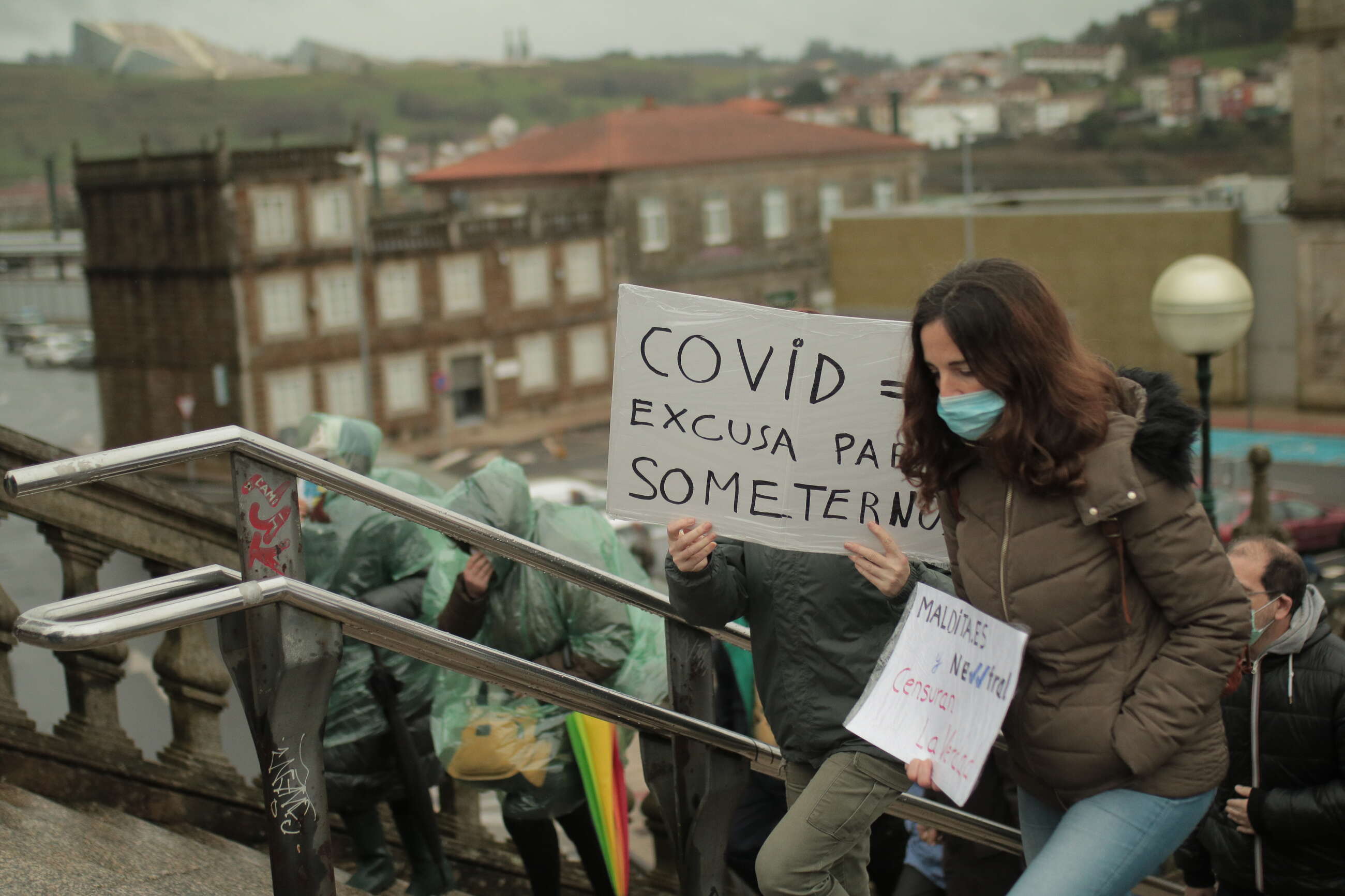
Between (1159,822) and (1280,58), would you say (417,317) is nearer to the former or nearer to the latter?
(1159,822)

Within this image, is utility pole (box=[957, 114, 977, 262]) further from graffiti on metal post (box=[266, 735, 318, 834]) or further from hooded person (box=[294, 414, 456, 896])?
graffiti on metal post (box=[266, 735, 318, 834])

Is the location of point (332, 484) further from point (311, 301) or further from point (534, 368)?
point (534, 368)

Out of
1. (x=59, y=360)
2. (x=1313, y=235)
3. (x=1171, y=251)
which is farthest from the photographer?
(x=59, y=360)

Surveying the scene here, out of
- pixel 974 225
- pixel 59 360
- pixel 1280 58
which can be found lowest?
pixel 59 360

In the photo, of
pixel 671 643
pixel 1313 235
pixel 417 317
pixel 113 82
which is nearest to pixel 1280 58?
pixel 1313 235

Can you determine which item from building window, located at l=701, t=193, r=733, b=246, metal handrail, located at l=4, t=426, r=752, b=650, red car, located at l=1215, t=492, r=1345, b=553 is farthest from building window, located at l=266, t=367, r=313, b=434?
metal handrail, located at l=4, t=426, r=752, b=650

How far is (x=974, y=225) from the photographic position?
41656 mm

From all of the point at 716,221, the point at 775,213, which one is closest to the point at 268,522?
the point at 716,221

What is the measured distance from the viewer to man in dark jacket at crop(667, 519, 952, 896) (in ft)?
9.73

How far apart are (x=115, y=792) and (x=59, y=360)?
57.6 metres

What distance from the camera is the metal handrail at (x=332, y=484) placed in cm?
251

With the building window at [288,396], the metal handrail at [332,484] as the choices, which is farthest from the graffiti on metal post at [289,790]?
the building window at [288,396]

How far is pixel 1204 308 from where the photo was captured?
9.31m

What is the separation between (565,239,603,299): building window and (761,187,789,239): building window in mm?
7938
